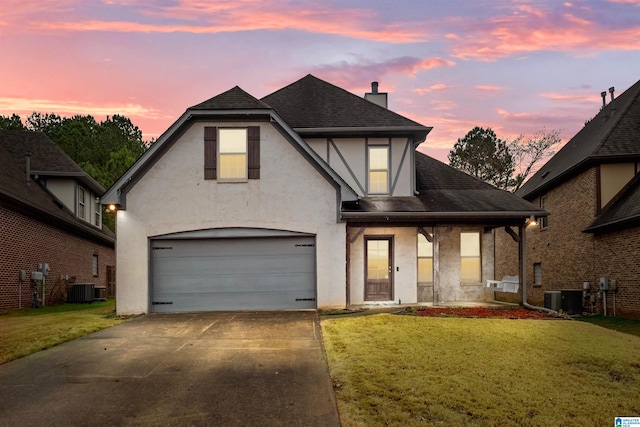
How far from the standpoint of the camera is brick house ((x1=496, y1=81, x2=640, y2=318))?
50.9ft

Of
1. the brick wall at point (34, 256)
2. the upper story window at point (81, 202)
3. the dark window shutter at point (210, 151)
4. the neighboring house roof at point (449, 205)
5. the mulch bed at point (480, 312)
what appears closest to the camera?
the mulch bed at point (480, 312)

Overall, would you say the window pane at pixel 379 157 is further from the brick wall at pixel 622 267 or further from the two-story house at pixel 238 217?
the brick wall at pixel 622 267

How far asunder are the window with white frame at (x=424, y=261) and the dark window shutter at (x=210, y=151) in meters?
7.13

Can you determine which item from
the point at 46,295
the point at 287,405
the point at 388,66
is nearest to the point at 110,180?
the point at 46,295

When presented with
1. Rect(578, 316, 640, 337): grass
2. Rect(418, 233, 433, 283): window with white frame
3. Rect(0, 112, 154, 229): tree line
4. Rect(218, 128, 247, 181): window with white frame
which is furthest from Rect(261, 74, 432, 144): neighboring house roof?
Rect(0, 112, 154, 229): tree line

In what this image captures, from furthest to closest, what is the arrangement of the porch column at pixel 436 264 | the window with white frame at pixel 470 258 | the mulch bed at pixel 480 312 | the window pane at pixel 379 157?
the window with white frame at pixel 470 258 < the window pane at pixel 379 157 < the porch column at pixel 436 264 < the mulch bed at pixel 480 312

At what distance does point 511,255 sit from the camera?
83.6ft

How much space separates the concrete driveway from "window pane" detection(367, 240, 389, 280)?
5.47 m

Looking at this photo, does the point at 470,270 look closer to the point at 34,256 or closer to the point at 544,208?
the point at 544,208

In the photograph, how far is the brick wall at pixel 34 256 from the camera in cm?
1523

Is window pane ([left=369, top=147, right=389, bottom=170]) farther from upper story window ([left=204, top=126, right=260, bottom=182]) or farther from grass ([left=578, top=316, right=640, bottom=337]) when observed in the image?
grass ([left=578, top=316, right=640, bottom=337])

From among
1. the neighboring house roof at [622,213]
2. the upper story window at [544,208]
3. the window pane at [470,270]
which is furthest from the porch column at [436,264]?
the upper story window at [544,208]

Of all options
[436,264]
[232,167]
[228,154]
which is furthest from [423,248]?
[228,154]

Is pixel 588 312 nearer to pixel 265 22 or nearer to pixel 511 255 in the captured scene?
pixel 511 255
